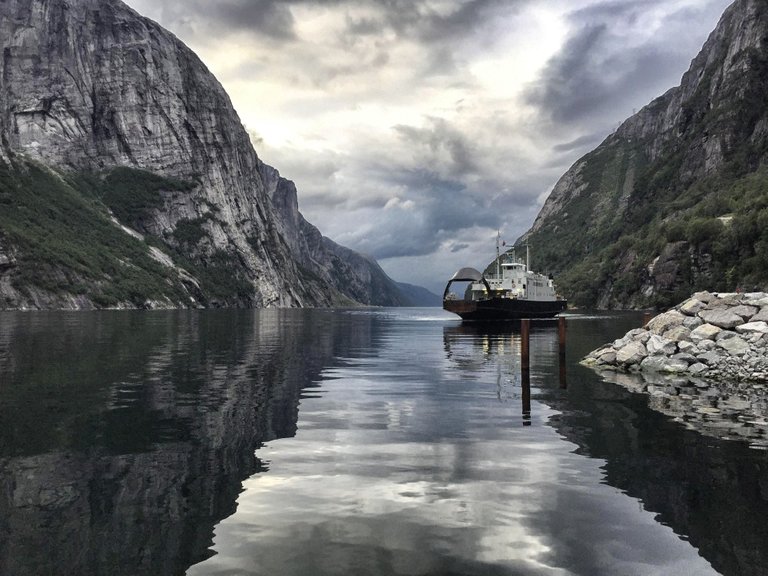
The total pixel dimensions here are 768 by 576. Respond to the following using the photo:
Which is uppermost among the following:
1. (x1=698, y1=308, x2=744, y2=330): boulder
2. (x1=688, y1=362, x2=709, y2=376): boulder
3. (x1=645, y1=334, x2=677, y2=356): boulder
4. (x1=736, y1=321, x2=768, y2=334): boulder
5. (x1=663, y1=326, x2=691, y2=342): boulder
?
(x1=698, y1=308, x2=744, y2=330): boulder

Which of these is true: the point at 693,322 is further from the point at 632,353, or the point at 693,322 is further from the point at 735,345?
the point at 735,345

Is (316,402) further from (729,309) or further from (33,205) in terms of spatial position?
(33,205)

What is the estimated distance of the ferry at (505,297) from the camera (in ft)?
308

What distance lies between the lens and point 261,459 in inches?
566

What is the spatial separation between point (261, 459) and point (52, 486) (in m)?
4.59

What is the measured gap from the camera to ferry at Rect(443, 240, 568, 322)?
93.8m

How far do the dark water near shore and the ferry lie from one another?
68447mm

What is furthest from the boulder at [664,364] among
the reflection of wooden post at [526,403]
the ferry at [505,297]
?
the ferry at [505,297]

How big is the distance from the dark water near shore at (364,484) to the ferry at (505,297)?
6845 cm

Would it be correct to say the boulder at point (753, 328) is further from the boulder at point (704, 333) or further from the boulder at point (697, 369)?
the boulder at point (697, 369)

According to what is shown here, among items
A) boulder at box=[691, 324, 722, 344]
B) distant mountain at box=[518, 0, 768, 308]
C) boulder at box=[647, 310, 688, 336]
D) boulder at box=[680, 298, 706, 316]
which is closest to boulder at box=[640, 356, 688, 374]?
boulder at box=[691, 324, 722, 344]

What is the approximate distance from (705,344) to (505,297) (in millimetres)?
65782

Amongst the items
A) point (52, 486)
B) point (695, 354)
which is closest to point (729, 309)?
point (695, 354)

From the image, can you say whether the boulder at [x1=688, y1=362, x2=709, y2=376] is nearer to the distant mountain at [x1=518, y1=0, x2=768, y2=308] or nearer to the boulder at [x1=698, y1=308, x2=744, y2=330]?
the boulder at [x1=698, y1=308, x2=744, y2=330]
